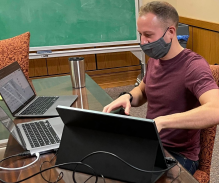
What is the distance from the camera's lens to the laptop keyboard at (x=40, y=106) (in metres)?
1.32

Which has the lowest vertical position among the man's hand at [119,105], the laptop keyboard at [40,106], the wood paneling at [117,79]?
the wood paneling at [117,79]

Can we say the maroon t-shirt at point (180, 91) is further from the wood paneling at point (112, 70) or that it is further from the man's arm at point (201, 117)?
the wood paneling at point (112, 70)

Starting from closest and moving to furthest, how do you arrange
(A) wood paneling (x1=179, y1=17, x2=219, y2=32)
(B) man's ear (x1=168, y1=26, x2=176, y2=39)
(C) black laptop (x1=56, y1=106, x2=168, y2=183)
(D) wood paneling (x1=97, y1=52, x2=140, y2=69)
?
(C) black laptop (x1=56, y1=106, x2=168, y2=183), (B) man's ear (x1=168, y1=26, x2=176, y2=39), (A) wood paneling (x1=179, y1=17, x2=219, y2=32), (D) wood paneling (x1=97, y1=52, x2=140, y2=69)

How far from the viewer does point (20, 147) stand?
3.17 feet

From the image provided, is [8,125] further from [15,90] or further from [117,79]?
[117,79]

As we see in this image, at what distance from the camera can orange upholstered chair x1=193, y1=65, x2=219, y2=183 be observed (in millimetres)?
1133

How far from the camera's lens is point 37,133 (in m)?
1.07

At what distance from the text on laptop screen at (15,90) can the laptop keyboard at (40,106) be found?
0.05m

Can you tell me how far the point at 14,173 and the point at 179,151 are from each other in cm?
67

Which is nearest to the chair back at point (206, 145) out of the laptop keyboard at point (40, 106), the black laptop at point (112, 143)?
the black laptop at point (112, 143)

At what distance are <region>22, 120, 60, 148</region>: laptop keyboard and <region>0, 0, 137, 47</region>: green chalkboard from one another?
204 cm

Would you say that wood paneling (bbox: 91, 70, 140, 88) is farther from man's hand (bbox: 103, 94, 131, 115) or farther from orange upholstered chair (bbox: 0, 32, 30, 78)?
man's hand (bbox: 103, 94, 131, 115)

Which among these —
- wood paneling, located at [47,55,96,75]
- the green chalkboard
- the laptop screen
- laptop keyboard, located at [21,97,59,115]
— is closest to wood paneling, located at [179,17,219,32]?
the green chalkboard

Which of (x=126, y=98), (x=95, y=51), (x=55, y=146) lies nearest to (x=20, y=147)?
(x=55, y=146)
